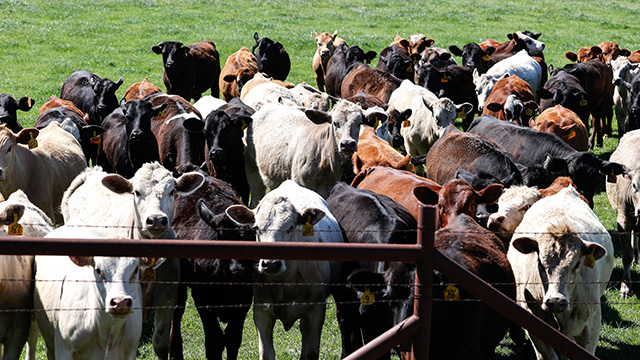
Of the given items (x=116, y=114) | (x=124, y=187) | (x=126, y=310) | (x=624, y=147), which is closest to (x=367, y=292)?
(x=126, y=310)

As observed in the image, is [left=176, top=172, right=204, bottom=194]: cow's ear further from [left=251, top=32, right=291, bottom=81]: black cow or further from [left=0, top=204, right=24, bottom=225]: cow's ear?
[left=251, top=32, right=291, bottom=81]: black cow

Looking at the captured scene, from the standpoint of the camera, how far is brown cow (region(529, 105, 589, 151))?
38.1 feet

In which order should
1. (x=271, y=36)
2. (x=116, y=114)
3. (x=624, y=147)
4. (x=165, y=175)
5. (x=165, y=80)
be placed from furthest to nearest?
(x=271, y=36) < (x=165, y=80) < (x=116, y=114) < (x=624, y=147) < (x=165, y=175)

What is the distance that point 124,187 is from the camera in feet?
21.1

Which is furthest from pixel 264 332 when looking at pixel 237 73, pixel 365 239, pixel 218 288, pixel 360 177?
pixel 237 73

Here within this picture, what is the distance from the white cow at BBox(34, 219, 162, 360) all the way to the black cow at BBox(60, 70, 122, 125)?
306 inches

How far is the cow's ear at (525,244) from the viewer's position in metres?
5.46

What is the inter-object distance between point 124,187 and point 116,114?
4983 mm

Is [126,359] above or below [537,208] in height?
below

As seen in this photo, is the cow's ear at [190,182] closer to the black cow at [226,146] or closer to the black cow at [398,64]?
the black cow at [226,146]

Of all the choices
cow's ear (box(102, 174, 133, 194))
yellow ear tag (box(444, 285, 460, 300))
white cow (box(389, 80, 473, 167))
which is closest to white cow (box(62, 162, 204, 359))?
cow's ear (box(102, 174, 133, 194))

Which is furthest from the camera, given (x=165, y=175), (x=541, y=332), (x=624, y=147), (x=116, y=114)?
(x=116, y=114)

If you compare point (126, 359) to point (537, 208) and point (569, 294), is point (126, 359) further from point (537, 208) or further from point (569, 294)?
point (537, 208)

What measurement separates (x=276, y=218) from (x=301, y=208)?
2.61 feet
